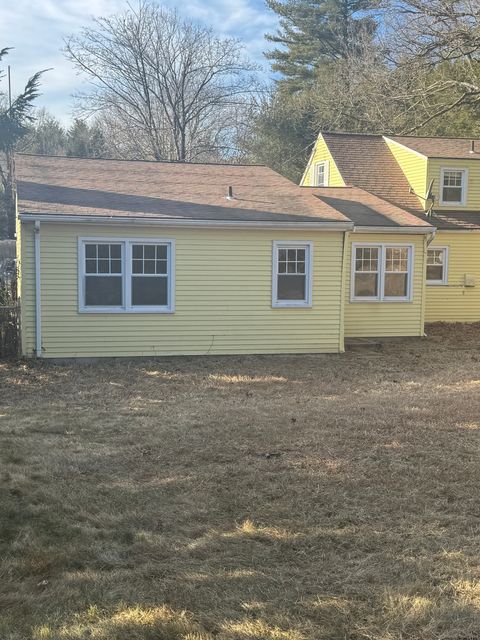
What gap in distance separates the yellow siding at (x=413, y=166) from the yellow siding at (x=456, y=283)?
150 cm

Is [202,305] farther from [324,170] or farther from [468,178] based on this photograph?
[468,178]

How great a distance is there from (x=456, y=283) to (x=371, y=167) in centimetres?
461

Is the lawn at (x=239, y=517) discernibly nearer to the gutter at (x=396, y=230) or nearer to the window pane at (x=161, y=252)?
the window pane at (x=161, y=252)

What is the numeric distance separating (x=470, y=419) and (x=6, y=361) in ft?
26.8

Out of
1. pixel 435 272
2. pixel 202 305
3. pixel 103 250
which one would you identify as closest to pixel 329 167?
pixel 435 272

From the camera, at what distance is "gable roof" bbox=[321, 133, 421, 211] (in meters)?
18.8

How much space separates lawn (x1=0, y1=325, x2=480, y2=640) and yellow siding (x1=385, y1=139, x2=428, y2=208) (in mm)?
11089

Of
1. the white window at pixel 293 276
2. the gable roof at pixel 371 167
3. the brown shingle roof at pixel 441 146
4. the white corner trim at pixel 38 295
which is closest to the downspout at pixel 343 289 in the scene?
the white window at pixel 293 276

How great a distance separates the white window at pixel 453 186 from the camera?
18.7 meters

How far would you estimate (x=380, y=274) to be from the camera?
50.1 ft

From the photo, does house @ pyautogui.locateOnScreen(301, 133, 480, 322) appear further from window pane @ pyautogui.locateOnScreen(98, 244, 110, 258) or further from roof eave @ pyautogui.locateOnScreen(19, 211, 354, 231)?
window pane @ pyautogui.locateOnScreen(98, 244, 110, 258)

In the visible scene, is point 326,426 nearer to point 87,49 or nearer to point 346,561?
point 346,561

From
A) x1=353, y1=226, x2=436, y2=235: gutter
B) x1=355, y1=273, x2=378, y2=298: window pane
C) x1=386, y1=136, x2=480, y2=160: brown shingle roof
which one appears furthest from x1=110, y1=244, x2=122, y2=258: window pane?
x1=386, y1=136, x2=480, y2=160: brown shingle roof

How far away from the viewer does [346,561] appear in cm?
383
